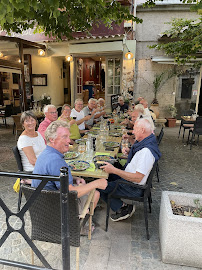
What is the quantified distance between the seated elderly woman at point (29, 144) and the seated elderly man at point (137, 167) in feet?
3.52

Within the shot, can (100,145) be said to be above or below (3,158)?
above

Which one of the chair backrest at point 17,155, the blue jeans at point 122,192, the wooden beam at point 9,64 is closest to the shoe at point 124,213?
the blue jeans at point 122,192

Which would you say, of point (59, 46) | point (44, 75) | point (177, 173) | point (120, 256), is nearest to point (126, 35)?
point (59, 46)

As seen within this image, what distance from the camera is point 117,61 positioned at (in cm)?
1013

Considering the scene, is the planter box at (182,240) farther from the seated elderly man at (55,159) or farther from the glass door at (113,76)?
the glass door at (113,76)

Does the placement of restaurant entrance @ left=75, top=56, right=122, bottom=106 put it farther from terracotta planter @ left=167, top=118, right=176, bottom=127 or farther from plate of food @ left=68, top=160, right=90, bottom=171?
plate of food @ left=68, top=160, right=90, bottom=171

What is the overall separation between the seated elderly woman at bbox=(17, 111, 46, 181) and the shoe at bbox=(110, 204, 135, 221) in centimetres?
139

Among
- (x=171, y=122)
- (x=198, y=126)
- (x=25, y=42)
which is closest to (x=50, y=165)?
(x=198, y=126)

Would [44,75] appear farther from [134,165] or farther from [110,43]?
[134,165]

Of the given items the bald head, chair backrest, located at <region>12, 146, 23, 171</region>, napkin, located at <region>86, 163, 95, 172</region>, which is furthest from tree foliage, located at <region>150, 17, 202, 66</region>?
chair backrest, located at <region>12, 146, 23, 171</region>

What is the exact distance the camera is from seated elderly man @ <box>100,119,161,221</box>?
2502mm

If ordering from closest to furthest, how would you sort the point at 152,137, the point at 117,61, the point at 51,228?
the point at 51,228 → the point at 152,137 → the point at 117,61

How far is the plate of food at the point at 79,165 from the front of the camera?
2.56 m

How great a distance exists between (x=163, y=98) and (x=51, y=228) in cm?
987
